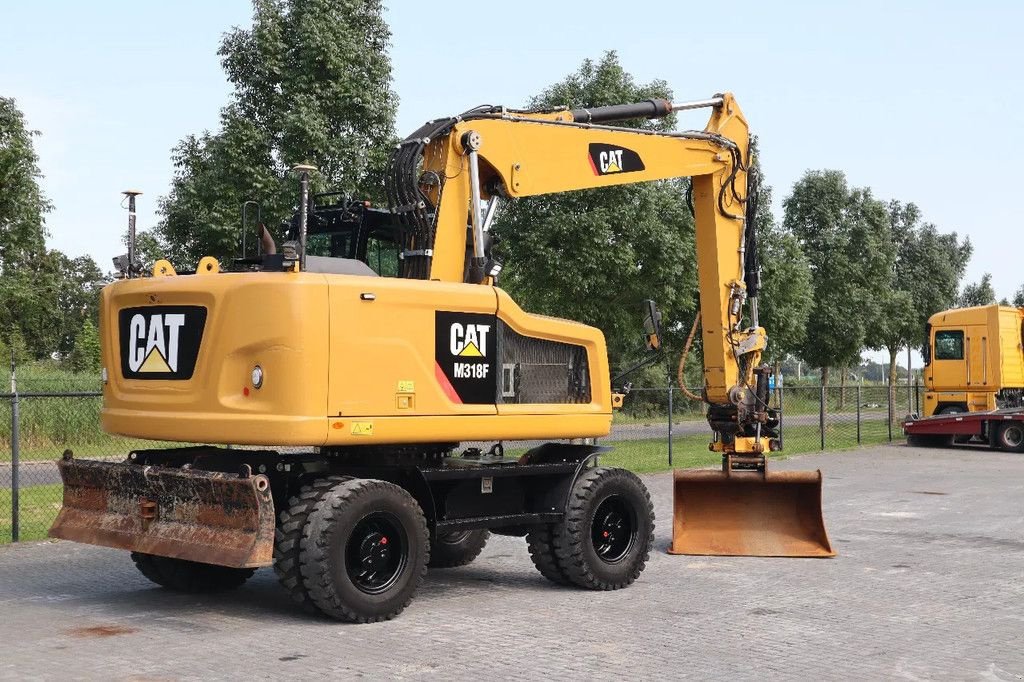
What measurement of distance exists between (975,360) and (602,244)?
11925mm

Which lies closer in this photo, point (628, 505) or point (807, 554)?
point (628, 505)

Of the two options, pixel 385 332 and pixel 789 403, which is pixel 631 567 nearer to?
pixel 385 332

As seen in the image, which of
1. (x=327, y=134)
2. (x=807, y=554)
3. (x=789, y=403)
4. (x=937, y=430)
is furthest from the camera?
(x=789, y=403)

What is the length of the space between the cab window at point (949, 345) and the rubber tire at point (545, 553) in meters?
24.1

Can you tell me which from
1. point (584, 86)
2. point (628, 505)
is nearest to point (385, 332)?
point (628, 505)

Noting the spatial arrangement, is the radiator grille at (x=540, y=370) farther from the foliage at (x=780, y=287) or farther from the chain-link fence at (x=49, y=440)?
the foliage at (x=780, y=287)

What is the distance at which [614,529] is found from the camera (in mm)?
11094

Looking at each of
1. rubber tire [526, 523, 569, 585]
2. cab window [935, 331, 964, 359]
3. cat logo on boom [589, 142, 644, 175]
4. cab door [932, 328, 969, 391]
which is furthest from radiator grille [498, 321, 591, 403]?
cab window [935, 331, 964, 359]

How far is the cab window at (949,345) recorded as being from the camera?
32.2 meters

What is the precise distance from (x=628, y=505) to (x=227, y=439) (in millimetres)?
3906

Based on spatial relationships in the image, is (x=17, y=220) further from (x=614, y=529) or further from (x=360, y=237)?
(x=614, y=529)

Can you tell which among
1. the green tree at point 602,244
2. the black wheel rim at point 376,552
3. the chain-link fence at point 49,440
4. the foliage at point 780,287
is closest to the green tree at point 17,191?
the chain-link fence at point 49,440

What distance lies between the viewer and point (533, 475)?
10656mm

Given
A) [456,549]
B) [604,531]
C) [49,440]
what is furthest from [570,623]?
[49,440]
